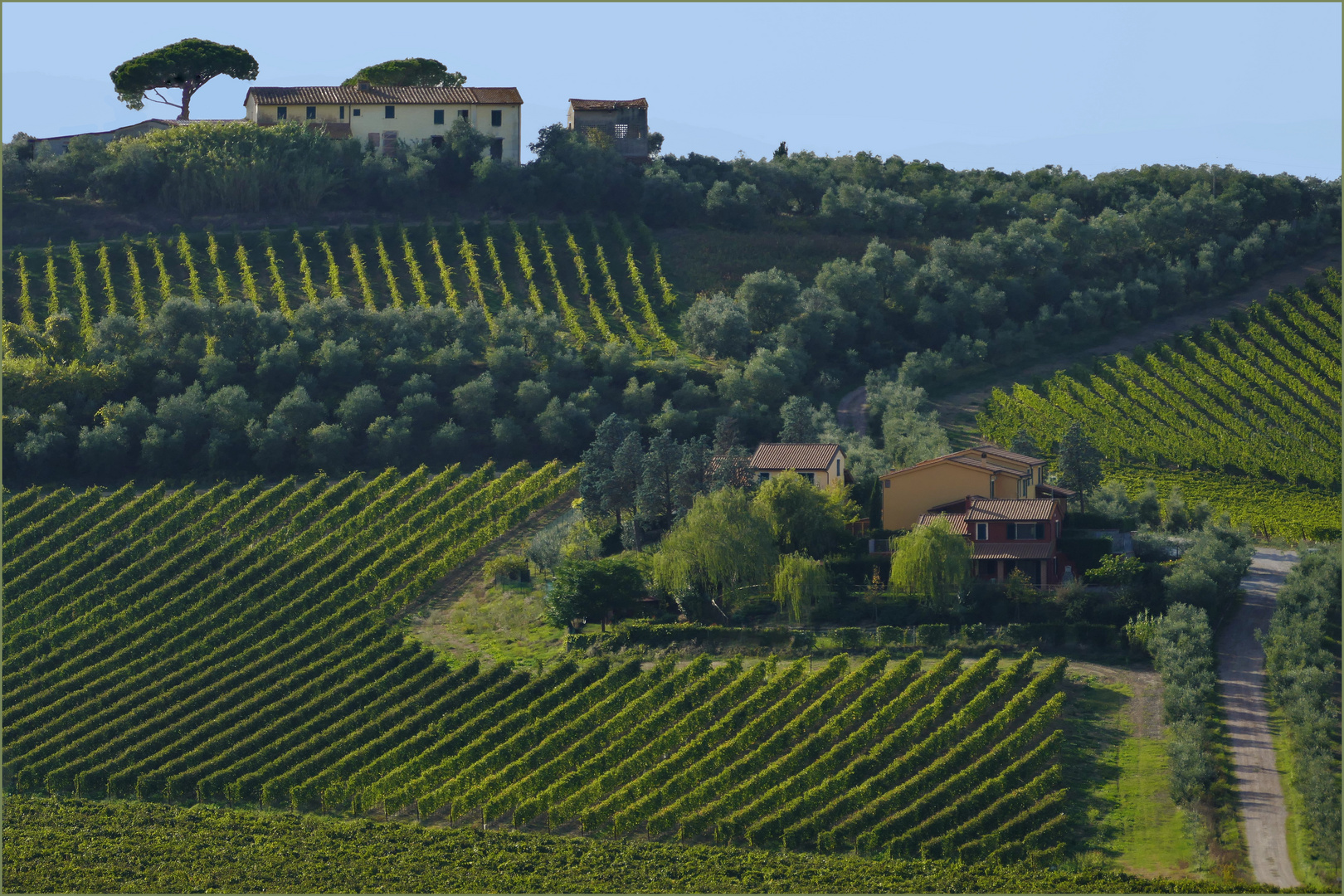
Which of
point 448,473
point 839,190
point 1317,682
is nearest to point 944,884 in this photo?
point 1317,682

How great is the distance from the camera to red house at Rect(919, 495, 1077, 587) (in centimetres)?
6638

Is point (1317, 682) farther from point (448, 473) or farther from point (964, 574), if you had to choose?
point (448, 473)

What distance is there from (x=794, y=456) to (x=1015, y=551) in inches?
450

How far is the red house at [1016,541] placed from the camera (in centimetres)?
6638

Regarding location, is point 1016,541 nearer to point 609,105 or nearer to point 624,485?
point 624,485

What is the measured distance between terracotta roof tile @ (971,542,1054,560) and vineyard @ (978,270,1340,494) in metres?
18.7

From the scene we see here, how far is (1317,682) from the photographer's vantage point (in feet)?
181

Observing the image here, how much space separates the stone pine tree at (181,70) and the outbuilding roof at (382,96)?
3.85m

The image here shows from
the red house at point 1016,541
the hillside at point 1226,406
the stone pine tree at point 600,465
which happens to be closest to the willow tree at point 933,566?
the red house at point 1016,541

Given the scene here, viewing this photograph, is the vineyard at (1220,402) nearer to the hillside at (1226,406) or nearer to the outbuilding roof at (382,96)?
the hillside at (1226,406)

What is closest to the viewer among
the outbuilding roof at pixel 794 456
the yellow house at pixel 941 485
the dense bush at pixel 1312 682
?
the dense bush at pixel 1312 682

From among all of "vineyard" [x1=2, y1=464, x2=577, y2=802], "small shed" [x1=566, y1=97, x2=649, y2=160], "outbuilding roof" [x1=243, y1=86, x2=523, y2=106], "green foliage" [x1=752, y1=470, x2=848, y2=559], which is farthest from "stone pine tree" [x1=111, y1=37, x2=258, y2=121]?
"green foliage" [x1=752, y1=470, x2=848, y2=559]

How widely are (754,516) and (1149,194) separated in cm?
6414

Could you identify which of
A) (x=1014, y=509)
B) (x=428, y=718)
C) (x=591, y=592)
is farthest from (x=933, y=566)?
(x=428, y=718)
